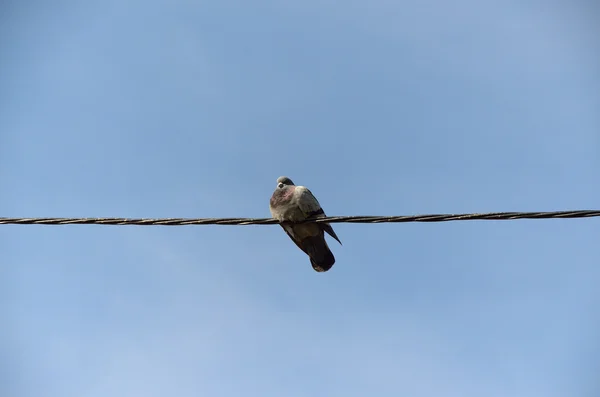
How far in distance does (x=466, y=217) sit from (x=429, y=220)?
24 centimetres

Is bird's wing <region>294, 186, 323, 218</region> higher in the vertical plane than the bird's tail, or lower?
higher

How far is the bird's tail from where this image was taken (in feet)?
20.2

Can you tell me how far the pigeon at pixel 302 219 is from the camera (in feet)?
19.3

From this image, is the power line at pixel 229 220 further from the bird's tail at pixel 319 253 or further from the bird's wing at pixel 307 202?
the bird's tail at pixel 319 253

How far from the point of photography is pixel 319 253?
6242mm

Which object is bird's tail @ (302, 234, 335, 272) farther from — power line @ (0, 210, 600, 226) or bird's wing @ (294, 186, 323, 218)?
power line @ (0, 210, 600, 226)

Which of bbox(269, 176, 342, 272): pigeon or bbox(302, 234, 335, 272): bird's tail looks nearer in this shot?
bbox(269, 176, 342, 272): pigeon

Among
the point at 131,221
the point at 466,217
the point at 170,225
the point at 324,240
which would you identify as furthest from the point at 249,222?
the point at 324,240

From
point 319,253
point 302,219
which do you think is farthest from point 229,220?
point 319,253

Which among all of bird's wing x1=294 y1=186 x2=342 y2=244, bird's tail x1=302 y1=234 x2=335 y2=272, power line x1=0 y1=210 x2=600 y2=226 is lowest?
power line x1=0 y1=210 x2=600 y2=226

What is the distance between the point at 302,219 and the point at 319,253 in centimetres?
57

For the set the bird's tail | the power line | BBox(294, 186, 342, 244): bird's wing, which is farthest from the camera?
the bird's tail

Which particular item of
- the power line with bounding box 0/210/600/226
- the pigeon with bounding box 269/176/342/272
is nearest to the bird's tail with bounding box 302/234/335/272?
the pigeon with bounding box 269/176/342/272

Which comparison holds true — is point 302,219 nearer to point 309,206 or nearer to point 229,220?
point 309,206
